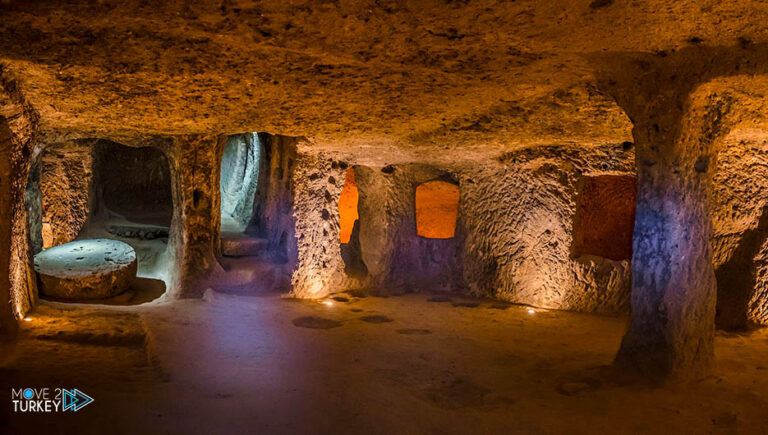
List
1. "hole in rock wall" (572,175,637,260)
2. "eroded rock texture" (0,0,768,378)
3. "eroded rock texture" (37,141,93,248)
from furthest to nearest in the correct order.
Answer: "eroded rock texture" (37,141,93,248) < "hole in rock wall" (572,175,637,260) < "eroded rock texture" (0,0,768,378)

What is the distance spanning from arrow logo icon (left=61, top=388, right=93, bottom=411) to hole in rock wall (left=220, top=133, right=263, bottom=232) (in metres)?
5.82

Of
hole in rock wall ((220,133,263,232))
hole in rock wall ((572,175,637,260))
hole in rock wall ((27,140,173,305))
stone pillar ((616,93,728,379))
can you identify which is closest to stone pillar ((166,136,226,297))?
hole in rock wall ((27,140,173,305))

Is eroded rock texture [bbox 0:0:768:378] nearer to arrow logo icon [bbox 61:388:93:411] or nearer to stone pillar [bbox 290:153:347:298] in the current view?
stone pillar [bbox 290:153:347:298]

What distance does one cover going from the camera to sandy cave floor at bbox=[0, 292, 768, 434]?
9.34 ft

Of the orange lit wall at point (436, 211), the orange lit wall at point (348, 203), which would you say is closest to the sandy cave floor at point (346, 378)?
the orange lit wall at point (436, 211)

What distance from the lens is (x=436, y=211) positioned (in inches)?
394

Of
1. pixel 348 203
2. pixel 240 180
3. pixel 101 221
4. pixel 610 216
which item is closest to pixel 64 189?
pixel 101 221

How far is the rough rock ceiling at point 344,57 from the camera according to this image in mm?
2479

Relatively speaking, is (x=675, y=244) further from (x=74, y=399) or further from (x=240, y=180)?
(x=240, y=180)

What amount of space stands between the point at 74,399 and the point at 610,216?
724 centimetres

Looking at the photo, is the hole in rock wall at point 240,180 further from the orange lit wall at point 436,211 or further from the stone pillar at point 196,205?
the orange lit wall at point 436,211

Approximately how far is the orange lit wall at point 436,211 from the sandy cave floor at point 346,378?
4555 millimetres

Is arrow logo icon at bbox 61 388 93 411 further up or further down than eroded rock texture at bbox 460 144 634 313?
further down

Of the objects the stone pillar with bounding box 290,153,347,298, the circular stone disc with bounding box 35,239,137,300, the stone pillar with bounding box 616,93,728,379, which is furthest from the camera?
the stone pillar with bounding box 290,153,347,298
